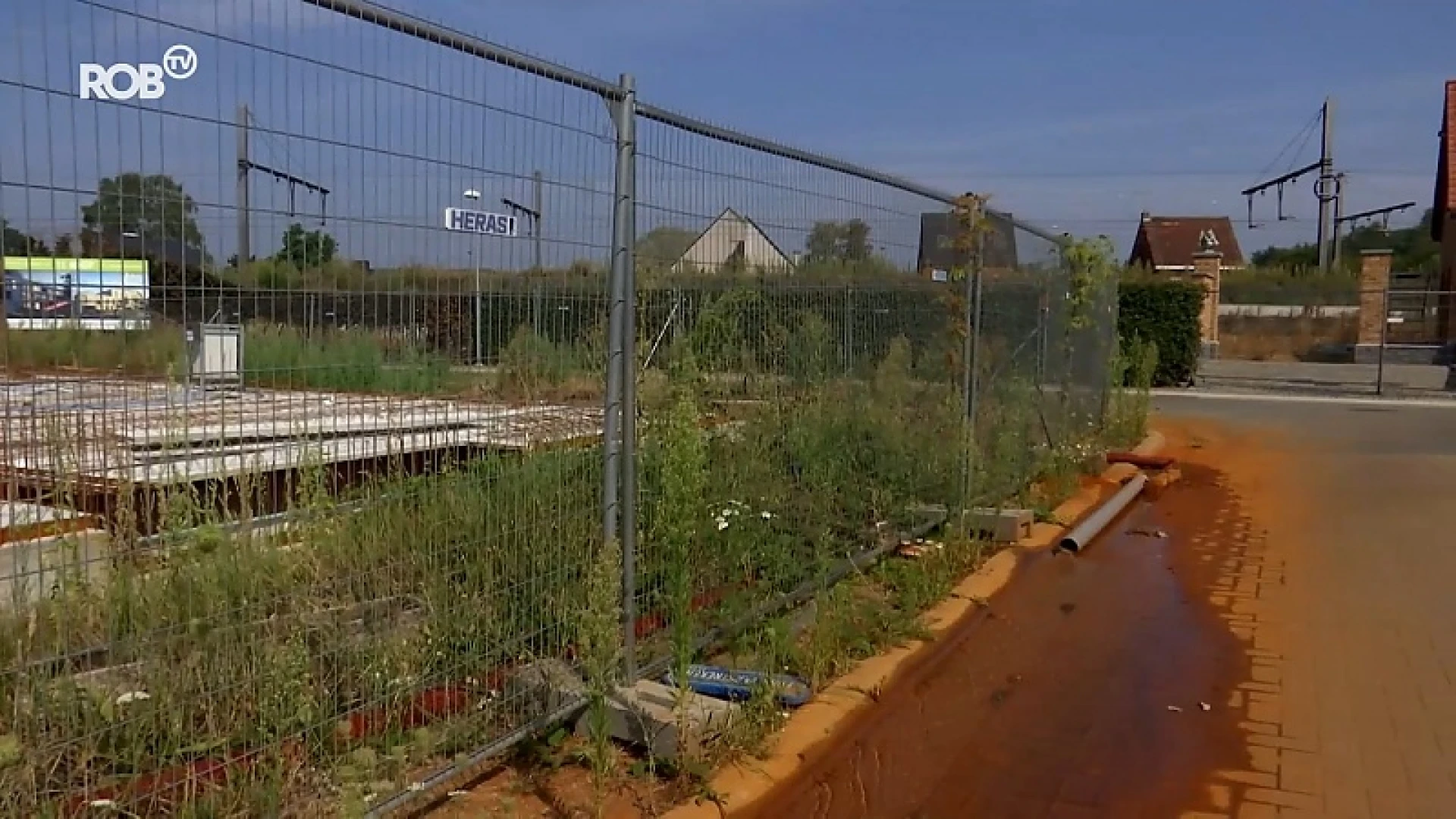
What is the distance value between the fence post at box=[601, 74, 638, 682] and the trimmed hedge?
22.4 m

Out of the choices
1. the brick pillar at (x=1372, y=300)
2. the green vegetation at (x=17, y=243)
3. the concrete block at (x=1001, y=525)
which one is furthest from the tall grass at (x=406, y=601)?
the brick pillar at (x=1372, y=300)

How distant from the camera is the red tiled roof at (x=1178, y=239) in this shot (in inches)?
2365

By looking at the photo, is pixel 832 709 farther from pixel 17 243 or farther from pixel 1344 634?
pixel 17 243

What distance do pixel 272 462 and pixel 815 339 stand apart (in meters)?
3.47

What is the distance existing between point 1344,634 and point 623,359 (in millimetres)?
4648

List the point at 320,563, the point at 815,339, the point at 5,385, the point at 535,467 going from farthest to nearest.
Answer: the point at 815,339 → the point at 535,467 → the point at 320,563 → the point at 5,385

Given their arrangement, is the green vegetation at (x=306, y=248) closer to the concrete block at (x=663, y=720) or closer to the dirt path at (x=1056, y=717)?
the concrete block at (x=663, y=720)

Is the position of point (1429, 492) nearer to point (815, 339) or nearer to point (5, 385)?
point (815, 339)

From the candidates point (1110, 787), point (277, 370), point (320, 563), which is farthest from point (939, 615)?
point (277, 370)

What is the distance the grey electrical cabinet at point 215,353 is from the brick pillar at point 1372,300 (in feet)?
96.9

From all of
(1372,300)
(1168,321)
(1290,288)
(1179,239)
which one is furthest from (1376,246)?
(1168,321)

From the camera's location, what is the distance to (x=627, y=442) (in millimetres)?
4566

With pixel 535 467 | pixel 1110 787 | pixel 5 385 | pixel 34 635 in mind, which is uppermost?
pixel 5 385

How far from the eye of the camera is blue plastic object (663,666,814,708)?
4.91 meters
